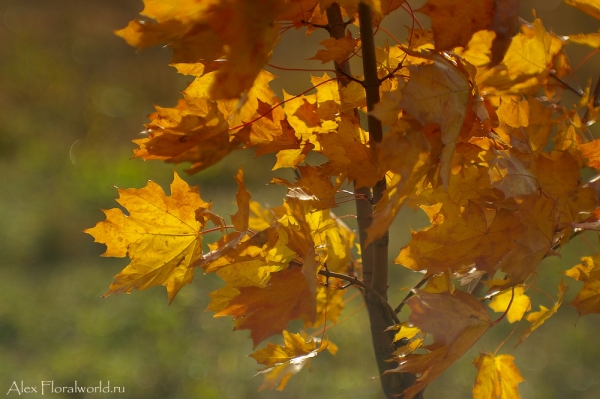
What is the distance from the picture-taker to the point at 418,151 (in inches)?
11.1

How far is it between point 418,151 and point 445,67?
52 mm

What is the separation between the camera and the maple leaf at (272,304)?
33 cm

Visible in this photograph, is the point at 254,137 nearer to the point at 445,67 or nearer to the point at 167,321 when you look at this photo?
the point at 445,67

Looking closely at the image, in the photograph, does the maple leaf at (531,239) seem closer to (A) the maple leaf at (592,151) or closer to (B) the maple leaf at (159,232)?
(A) the maple leaf at (592,151)

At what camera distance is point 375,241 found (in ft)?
1.37

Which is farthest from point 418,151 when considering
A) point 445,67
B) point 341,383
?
point 341,383

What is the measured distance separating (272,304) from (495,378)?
19cm

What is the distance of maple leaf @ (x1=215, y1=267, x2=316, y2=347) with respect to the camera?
0.33 metres

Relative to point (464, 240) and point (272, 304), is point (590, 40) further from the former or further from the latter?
point (272, 304)

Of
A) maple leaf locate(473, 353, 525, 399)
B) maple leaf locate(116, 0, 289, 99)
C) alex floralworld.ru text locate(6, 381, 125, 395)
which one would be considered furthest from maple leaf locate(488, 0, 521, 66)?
alex floralworld.ru text locate(6, 381, 125, 395)

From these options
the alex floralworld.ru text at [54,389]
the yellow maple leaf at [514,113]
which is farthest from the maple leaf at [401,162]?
the alex floralworld.ru text at [54,389]

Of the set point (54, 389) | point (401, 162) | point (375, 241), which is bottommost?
point (54, 389)

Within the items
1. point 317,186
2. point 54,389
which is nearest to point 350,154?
point 317,186

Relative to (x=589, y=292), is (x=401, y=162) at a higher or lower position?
higher
